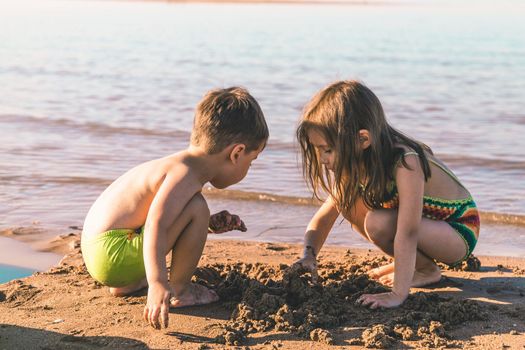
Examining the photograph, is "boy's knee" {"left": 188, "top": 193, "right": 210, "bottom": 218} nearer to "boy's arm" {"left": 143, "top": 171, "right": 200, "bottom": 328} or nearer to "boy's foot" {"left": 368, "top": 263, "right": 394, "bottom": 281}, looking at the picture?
"boy's arm" {"left": 143, "top": 171, "right": 200, "bottom": 328}

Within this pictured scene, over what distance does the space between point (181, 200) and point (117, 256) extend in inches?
17.4

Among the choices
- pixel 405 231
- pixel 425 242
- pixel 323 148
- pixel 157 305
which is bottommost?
pixel 157 305

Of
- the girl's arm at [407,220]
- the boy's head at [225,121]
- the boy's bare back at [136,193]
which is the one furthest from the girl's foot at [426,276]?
the boy's bare back at [136,193]

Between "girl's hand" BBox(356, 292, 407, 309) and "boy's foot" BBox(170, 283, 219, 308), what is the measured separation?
706 millimetres

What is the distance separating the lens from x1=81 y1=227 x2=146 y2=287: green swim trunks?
3.74 metres

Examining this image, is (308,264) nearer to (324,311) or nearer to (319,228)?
(319,228)

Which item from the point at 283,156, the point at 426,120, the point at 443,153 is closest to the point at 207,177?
the point at 283,156

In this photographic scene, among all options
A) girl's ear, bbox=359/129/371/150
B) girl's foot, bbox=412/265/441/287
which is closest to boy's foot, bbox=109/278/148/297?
girl's ear, bbox=359/129/371/150

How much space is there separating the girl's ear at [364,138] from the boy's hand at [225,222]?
0.69 meters

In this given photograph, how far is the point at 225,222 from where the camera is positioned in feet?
13.0

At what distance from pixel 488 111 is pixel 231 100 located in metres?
7.60

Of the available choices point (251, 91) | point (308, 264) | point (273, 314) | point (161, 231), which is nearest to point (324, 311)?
point (273, 314)

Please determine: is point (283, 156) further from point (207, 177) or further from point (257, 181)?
point (207, 177)

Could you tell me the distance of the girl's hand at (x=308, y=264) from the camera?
4066 mm
